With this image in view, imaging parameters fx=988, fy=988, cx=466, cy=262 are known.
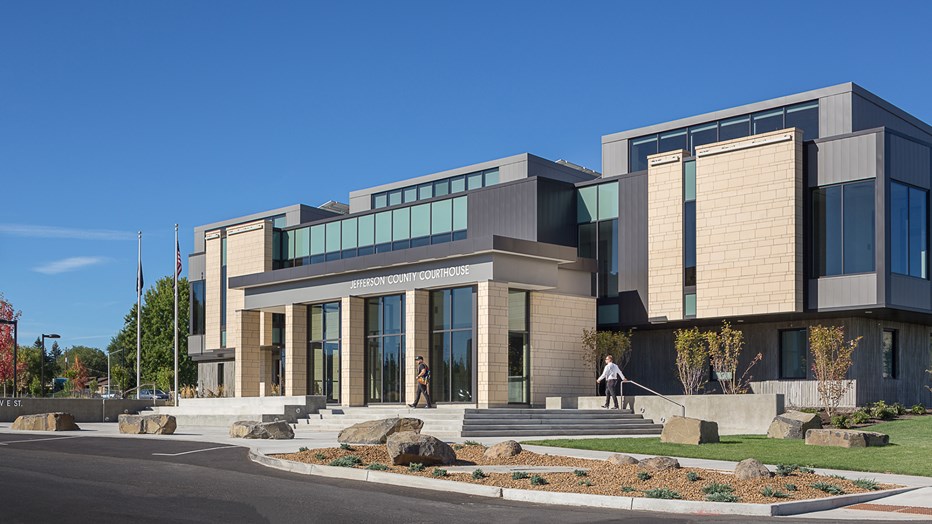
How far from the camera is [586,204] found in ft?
129

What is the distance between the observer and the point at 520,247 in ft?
112

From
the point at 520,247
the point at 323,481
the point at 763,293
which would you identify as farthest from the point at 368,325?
the point at 323,481

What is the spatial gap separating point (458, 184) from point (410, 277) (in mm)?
17300

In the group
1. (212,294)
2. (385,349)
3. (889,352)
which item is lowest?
(385,349)

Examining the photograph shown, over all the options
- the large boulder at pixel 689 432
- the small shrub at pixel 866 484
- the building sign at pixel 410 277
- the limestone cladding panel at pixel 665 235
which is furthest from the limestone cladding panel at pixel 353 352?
the small shrub at pixel 866 484

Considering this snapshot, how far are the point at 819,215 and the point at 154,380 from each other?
70.9 metres

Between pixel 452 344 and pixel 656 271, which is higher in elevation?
pixel 656 271

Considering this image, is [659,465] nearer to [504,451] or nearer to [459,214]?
[504,451]

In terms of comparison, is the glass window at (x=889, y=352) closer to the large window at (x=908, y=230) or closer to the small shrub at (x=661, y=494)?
the large window at (x=908, y=230)

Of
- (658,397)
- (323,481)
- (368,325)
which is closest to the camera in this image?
(323,481)

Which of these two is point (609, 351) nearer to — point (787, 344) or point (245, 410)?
point (787, 344)

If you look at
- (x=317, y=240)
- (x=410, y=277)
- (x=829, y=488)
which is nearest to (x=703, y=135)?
(x=410, y=277)

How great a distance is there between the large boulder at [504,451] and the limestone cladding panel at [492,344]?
13.5 meters

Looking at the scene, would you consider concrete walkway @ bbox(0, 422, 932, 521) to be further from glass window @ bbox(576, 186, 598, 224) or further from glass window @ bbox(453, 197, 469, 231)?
glass window @ bbox(576, 186, 598, 224)
